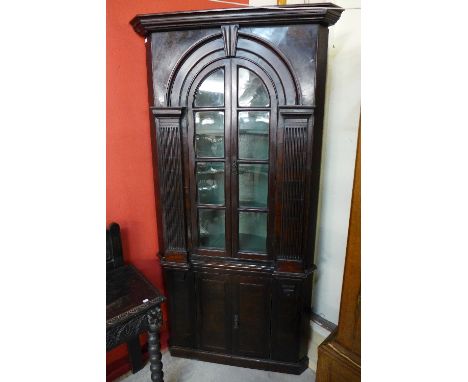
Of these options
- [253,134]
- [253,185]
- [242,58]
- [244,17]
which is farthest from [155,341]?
[244,17]

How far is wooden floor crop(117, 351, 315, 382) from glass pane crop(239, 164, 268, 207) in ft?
3.52

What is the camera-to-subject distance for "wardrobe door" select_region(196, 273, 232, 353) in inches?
68.2

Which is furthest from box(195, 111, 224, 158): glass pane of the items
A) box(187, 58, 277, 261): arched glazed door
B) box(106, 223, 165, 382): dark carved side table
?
box(106, 223, 165, 382): dark carved side table

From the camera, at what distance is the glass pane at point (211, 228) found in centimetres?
168

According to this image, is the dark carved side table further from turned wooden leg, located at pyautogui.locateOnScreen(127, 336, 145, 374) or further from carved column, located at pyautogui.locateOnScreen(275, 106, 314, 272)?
carved column, located at pyautogui.locateOnScreen(275, 106, 314, 272)

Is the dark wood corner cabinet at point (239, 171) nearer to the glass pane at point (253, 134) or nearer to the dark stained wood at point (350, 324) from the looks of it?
the glass pane at point (253, 134)

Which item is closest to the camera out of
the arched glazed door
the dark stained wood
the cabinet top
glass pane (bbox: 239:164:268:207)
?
the dark stained wood

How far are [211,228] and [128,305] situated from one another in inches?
23.4

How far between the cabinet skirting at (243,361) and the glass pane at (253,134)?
125 centimetres
